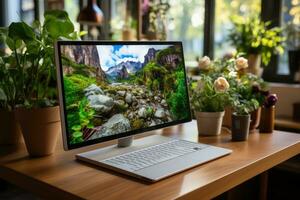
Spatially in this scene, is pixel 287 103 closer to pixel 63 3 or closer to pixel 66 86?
pixel 66 86

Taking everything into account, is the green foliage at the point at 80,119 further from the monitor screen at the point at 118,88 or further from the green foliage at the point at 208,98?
the green foliage at the point at 208,98

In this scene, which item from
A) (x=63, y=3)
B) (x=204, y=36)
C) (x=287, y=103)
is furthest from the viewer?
(x=63, y=3)

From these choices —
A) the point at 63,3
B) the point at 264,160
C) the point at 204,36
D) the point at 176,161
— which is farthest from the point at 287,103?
the point at 63,3

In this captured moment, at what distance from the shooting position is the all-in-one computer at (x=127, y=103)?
1.12m

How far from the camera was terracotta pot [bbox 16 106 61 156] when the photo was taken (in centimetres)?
121

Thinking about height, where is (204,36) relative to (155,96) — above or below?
above

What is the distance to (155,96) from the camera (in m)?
1.40

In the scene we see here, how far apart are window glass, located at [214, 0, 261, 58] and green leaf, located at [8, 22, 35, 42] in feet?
7.42

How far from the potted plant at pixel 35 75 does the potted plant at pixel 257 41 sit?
1.92 metres

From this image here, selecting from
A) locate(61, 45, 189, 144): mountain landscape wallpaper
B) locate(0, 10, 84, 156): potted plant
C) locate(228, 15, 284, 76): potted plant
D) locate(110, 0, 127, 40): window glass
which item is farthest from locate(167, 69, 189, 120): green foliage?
locate(110, 0, 127, 40): window glass

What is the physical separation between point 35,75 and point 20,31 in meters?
0.18

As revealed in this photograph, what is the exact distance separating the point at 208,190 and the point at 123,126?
1.24 ft

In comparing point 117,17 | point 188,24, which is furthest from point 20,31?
point 117,17

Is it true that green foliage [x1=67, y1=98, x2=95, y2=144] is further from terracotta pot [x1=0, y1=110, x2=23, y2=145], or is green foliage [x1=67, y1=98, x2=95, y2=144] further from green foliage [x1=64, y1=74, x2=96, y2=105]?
terracotta pot [x1=0, y1=110, x2=23, y2=145]
